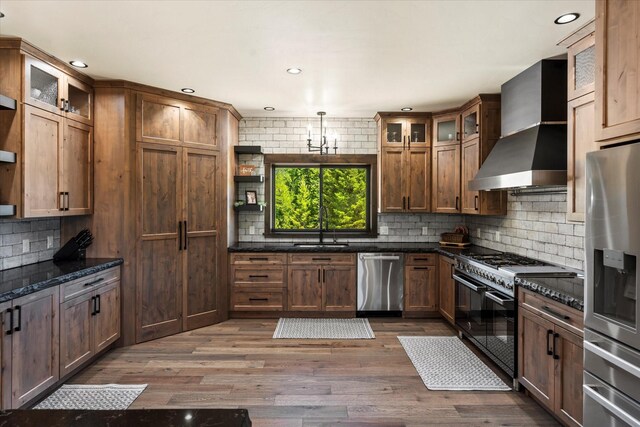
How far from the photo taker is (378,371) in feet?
10.8

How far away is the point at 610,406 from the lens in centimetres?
176

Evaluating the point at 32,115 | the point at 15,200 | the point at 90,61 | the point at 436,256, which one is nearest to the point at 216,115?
the point at 90,61

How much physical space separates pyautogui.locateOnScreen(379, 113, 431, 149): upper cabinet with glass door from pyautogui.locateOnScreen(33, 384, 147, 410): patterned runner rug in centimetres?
397

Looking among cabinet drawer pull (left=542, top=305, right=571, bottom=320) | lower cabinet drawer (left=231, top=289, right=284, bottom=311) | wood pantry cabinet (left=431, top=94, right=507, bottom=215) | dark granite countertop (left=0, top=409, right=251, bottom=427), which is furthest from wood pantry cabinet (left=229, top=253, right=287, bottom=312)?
dark granite countertop (left=0, top=409, right=251, bottom=427)

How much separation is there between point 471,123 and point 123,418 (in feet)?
14.9

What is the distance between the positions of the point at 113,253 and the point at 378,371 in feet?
9.46

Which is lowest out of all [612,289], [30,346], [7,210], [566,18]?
[30,346]

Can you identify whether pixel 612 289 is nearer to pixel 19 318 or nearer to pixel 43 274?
pixel 19 318

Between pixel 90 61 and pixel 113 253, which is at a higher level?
pixel 90 61

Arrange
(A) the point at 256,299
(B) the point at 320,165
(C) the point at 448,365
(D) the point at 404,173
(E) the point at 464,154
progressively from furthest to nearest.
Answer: (B) the point at 320,165
(D) the point at 404,173
(A) the point at 256,299
(E) the point at 464,154
(C) the point at 448,365

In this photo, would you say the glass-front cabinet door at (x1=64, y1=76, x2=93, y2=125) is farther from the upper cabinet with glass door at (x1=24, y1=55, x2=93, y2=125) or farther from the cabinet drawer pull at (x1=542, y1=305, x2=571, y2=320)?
the cabinet drawer pull at (x1=542, y1=305, x2=571, y2=320)

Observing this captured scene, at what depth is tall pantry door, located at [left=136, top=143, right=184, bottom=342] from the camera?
3.87 m

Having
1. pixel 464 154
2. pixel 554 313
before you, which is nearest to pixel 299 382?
pixel 554 313

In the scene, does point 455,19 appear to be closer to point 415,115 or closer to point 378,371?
point 415,115
